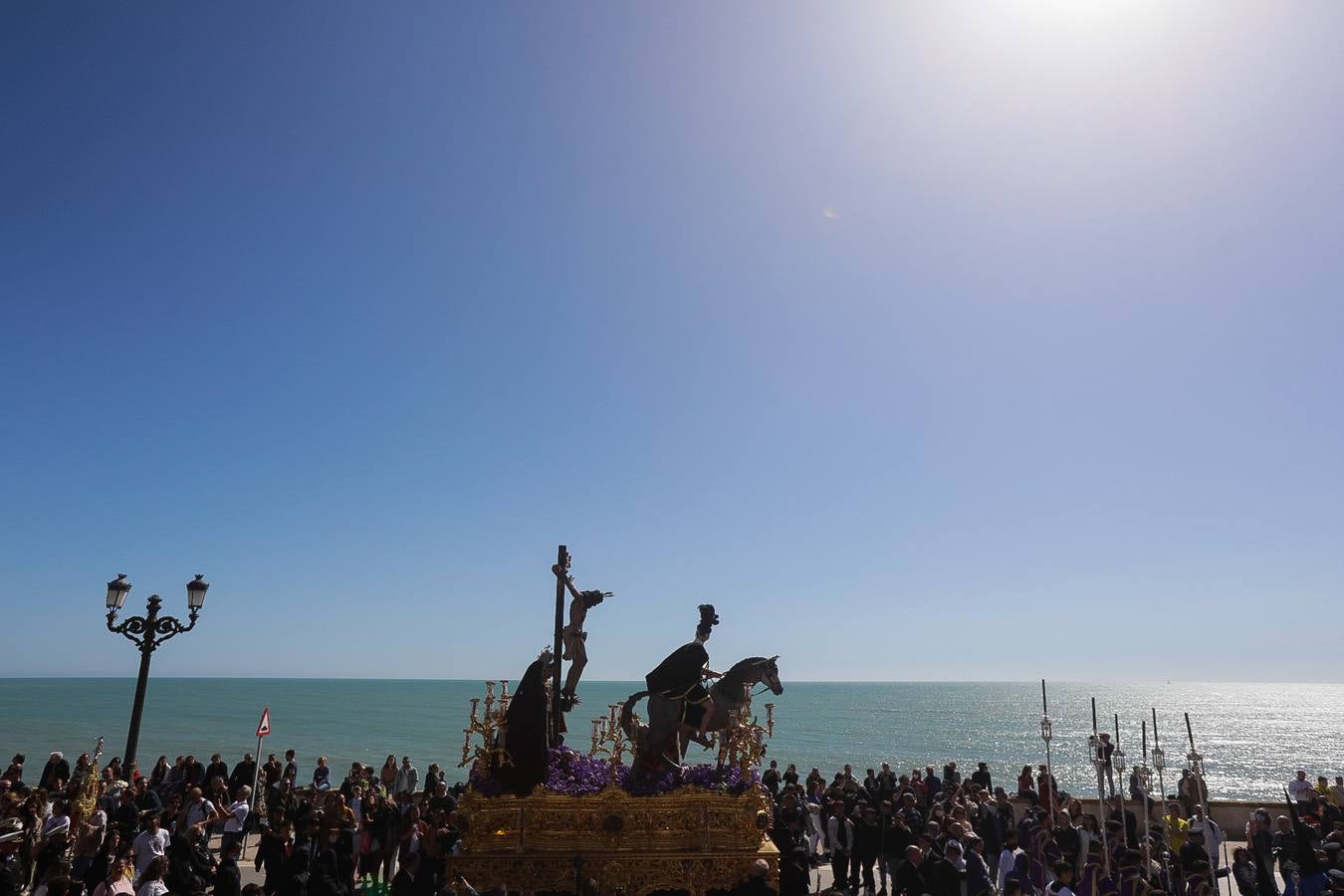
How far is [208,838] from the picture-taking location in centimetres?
1495

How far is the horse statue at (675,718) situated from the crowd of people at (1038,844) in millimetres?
2443

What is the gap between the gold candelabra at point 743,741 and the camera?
45.6 feet

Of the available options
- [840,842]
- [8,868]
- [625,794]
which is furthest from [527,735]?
[8,868]

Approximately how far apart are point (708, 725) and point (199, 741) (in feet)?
278

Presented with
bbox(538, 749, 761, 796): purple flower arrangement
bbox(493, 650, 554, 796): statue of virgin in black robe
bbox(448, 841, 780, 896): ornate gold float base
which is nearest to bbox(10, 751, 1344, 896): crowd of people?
bbox(448, 841, 780, 896): ornate gold float base

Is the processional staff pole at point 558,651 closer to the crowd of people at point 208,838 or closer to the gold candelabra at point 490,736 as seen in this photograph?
the gold candelabra at point 490,736

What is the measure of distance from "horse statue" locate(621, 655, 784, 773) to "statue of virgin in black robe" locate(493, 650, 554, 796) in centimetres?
163

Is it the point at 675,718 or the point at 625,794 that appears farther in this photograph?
the point at 675,718

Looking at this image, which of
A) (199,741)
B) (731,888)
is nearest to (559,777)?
(731,888)

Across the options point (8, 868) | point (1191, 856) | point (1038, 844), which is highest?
point (8, 868)

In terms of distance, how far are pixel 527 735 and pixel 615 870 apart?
2464mm

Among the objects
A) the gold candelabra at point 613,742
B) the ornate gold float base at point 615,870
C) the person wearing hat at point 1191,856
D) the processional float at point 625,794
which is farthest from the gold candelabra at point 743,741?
the person wearing hat at point 1191,856

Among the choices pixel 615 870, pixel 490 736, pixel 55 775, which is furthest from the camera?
pixel 55 775

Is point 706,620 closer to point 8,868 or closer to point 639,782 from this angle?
point 639,782
